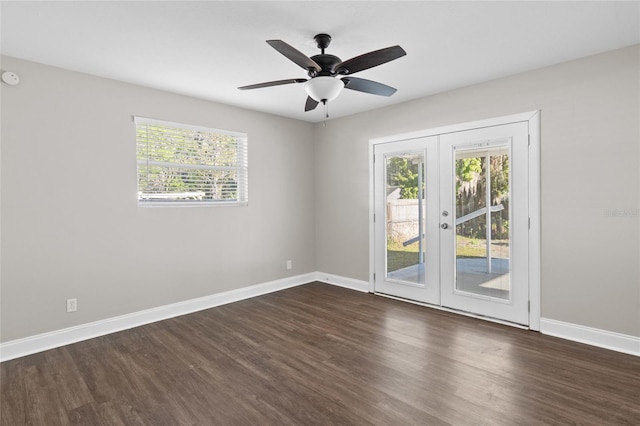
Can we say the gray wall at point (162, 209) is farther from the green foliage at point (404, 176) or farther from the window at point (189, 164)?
the green foliage at point (404, 176)

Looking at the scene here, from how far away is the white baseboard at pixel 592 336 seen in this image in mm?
2828

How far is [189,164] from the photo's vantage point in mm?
4055

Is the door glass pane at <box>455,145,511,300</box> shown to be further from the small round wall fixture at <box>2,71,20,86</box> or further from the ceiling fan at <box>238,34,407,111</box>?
the small round wall fixture at <box>2,71,20,86</box>

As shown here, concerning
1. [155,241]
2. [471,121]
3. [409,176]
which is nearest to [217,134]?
[155,241]

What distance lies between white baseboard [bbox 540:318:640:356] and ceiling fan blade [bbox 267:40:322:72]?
10.4ft

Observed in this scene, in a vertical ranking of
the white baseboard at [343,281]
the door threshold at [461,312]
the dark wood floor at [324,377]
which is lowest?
the dark wood floor at [324,377]

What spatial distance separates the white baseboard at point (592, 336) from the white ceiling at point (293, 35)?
2.43 meters

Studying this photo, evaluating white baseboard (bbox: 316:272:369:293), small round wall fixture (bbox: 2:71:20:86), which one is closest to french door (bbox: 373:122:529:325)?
white baseboard (bbox: 316:272:369:293)

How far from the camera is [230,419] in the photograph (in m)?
2.04

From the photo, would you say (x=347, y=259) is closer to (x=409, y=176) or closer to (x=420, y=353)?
(x=409, y=176)

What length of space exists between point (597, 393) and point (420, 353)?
1171mm

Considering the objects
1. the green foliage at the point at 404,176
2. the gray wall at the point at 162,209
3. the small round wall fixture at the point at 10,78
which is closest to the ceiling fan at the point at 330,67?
the green foliage at the point at 404,176

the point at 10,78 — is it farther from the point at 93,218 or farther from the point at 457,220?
the point at 457,220

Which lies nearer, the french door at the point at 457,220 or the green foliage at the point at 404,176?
the french door at the point at 457,220
